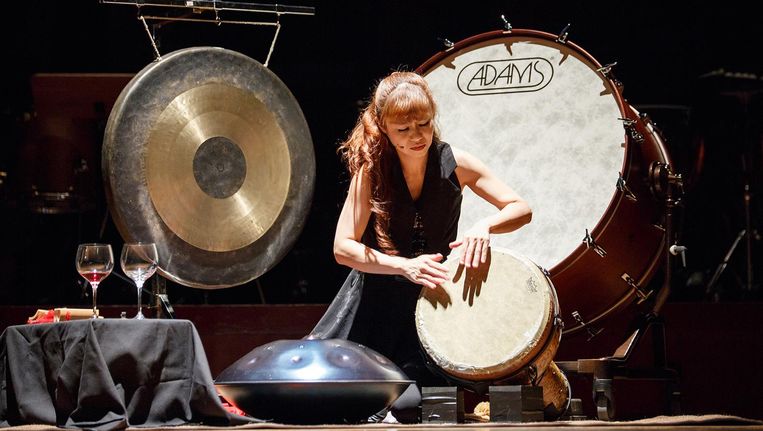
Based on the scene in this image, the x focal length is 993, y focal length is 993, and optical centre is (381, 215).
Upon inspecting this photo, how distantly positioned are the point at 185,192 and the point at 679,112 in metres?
3.08

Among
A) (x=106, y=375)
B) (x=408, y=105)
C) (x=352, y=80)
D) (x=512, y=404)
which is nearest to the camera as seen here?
(x=106, y=375)

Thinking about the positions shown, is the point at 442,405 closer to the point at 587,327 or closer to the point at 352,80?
the point at 587,327

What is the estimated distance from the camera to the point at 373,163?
11.0 ft

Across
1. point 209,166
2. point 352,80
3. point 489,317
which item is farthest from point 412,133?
point 352,80

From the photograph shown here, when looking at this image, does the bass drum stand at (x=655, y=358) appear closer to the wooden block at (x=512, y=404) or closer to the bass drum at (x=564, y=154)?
the bass drum at (x=564, y=154)

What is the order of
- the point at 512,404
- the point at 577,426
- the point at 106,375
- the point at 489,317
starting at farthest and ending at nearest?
the point at 489,317, the point at 512,404, the point at 577,426, the point at 106,375

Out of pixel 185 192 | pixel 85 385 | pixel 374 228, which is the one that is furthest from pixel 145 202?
pixel 85 385

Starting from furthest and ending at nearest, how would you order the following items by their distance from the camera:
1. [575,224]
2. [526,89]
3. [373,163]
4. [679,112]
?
1. [679,112]
2. [526,89]
3. [575,224]
4. [373,163]

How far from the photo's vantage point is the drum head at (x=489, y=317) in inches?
115

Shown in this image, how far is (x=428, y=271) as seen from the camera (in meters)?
3.06

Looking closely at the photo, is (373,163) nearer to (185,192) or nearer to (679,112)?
(185,192)

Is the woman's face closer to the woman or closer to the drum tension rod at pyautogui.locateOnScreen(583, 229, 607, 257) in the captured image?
the woman

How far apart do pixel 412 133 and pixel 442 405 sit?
886 millimetres

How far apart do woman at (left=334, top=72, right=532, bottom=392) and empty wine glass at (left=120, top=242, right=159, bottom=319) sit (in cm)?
62
